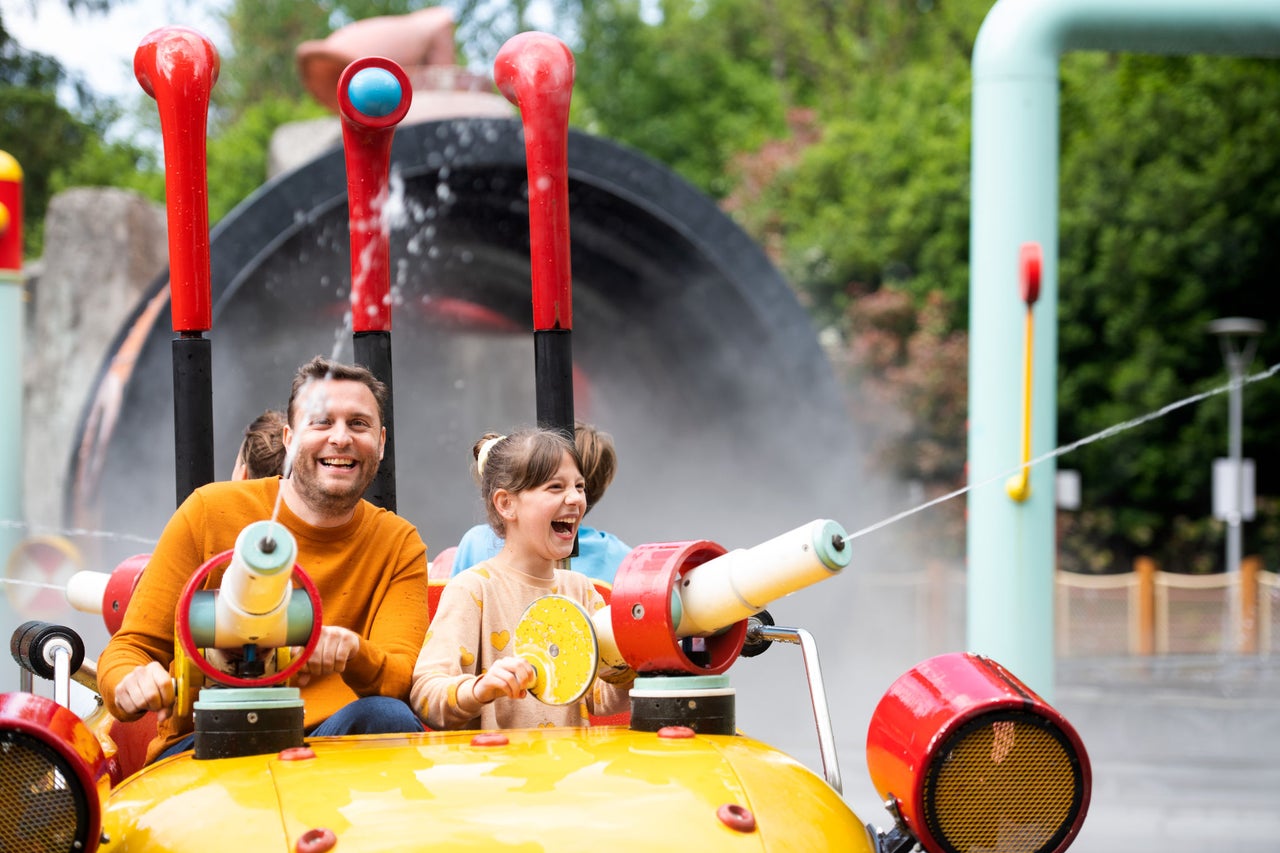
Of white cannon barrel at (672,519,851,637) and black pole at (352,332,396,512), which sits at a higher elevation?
black pole at (352,332,396,512)

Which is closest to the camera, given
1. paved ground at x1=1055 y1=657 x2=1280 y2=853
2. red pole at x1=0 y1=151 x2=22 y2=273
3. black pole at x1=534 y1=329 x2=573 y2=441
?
black pole at x1=534 y1=329 x2=573 y2=441

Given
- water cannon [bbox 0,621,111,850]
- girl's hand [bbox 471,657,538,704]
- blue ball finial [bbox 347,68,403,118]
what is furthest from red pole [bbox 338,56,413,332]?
water cannon [bbox 0,621,111,850]

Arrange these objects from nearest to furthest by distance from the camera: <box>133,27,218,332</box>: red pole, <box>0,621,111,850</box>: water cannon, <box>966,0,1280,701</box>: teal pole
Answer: <box>0,621,111,850</box>: water cannon < <box>133,27,218,332</box>: red pole < <box>966,0,1280,701</box>: teal pole

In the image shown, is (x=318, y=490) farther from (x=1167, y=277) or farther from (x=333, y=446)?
(x=1167, y=277)

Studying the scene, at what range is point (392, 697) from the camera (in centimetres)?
276

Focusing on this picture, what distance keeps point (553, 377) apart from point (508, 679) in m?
0.93

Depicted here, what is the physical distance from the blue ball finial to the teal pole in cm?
318

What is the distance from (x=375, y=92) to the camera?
10.5 ft

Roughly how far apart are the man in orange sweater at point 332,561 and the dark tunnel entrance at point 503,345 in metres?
6.69

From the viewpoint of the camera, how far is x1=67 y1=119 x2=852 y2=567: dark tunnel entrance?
33.0 ft

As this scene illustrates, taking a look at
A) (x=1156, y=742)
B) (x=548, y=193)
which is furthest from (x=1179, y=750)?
(x=548, y=193)

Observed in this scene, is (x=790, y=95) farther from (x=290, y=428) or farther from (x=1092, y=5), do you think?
(x=290, y=428)

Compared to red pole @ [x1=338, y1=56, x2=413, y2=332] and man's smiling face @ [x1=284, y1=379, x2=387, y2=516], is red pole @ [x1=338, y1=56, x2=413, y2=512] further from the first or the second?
man's smiling face @ [x1=284, y1=379, x2=387, y2=516]

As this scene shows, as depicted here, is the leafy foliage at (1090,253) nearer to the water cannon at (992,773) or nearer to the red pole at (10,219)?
the red pole at (10,219)
